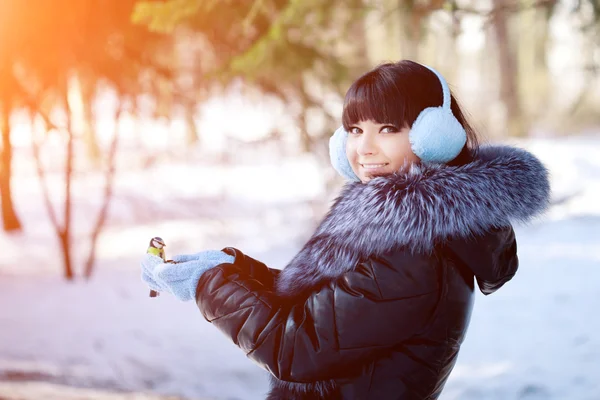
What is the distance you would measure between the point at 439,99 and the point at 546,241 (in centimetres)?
703

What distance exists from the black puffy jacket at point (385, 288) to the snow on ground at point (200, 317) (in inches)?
13.2

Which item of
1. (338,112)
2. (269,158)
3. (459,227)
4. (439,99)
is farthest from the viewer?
(269,158)

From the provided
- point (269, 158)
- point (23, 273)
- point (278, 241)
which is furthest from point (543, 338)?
point (269, 158)

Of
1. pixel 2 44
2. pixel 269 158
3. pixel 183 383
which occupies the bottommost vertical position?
pixel 183 383

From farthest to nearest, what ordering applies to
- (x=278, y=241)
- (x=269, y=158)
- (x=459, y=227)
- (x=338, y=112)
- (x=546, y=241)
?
(x=269, y=158), (x=278, y=241), (x=546, y=241), (x=338, y=112), (x=459, y=227)

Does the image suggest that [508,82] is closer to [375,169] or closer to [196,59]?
[196,59]

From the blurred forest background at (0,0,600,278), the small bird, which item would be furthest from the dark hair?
the blurred forest background at (0,0,600,278)

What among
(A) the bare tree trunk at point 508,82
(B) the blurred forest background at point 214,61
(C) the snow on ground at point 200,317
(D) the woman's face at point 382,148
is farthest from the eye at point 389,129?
(A) the bare tree trunk at point 508,82

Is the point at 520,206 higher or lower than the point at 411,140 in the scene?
lower

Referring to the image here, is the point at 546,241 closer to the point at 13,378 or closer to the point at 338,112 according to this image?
the point at 338,112

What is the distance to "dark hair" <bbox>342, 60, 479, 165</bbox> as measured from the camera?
1386 mm

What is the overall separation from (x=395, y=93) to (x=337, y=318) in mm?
520

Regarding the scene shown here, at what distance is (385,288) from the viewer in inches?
49.3

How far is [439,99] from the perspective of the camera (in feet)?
4.67
